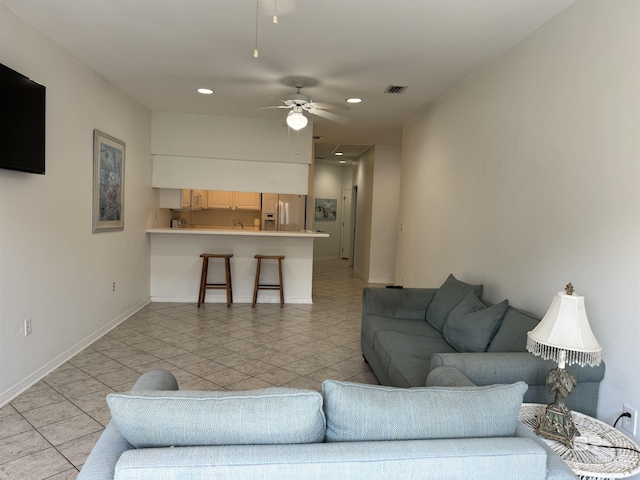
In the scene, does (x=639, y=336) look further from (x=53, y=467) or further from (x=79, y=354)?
(x=79, y=354)

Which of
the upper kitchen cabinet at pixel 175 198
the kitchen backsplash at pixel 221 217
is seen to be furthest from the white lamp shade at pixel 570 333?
the kitchen backsplash at pixel 221 217

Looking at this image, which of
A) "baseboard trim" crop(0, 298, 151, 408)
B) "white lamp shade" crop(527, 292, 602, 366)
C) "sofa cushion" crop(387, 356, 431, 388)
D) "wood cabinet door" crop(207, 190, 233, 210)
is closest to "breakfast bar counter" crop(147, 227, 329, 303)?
"baseboard trim" crop(0, 298, 151, 408)

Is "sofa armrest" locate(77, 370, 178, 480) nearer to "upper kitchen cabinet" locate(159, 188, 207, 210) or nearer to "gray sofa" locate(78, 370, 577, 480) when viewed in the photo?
"gray sofa" locate(78, 370, 577, 480)

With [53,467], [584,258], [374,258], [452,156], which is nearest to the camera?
[53,467]

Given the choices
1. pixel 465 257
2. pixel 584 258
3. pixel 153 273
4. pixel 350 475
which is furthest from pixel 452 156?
pixel 153 273

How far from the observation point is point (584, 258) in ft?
7.36

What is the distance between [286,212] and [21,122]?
15.3 feet

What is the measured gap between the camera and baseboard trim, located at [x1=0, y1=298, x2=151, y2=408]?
281 centimetres

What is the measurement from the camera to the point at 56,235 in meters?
3.36

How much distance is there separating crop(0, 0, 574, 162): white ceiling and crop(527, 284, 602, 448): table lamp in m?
1.90

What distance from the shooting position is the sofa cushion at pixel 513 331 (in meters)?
2.29

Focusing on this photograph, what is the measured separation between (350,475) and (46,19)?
354cm

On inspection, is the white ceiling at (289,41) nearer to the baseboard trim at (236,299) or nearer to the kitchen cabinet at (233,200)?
the kitchen cabinet at (233,200)

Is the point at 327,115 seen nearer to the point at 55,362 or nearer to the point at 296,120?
the point at 296,120
